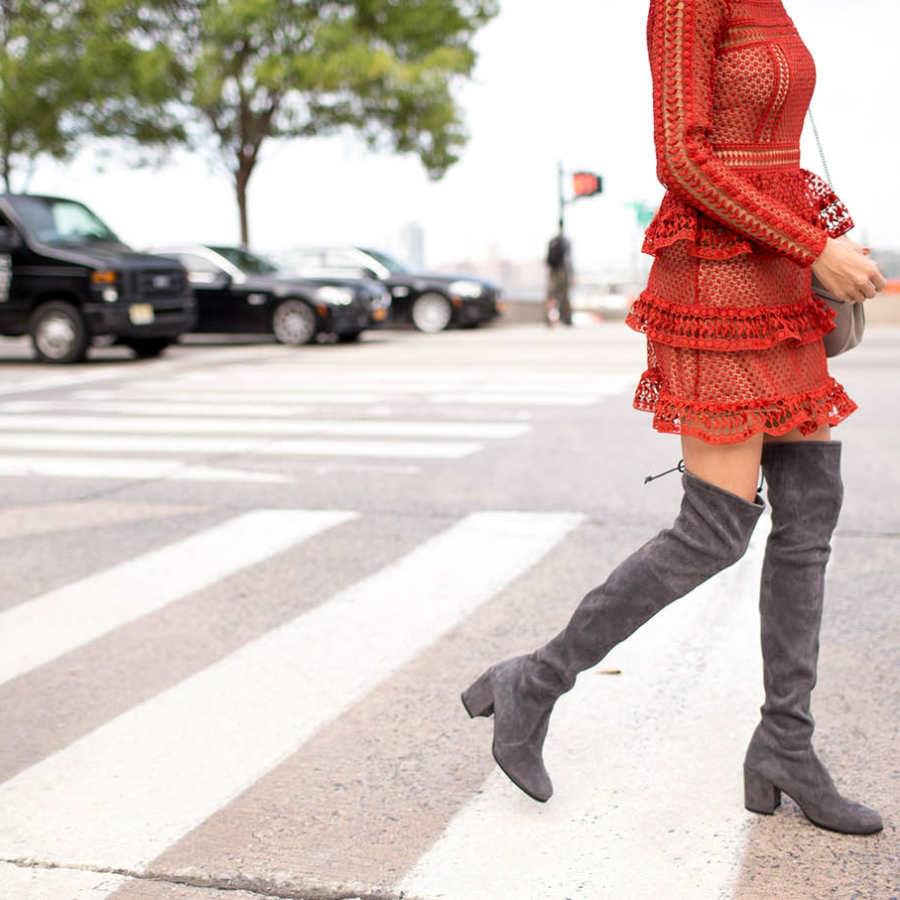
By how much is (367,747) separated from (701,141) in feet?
5.51

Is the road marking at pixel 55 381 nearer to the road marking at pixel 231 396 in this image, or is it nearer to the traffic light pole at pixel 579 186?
the road marking at pixel 231 396

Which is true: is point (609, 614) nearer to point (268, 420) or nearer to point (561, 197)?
point (268, 420)

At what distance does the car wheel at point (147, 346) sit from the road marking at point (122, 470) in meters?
8.40

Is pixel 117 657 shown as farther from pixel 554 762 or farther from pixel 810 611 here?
pixel 810 611

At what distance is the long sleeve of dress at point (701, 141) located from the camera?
2.56 metres

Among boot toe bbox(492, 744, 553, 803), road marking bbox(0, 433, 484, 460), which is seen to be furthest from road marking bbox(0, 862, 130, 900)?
road marking bbox(0, 433, 484, 460)

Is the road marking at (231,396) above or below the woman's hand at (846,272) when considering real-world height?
below

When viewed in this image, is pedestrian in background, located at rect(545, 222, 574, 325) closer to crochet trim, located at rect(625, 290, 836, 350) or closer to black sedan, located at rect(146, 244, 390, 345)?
black sedan, located at rect(146, 244, 390, 345)

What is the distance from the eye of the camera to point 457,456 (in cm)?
823

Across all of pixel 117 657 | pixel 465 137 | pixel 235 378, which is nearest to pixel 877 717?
pixel 117 657

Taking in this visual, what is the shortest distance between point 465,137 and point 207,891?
2963cm

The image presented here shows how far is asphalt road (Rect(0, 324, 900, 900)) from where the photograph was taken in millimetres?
2770

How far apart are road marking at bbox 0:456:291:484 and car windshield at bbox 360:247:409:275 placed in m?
14.8

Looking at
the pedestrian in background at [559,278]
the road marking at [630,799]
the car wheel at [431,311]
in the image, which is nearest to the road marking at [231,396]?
the road marking at [630,799]
